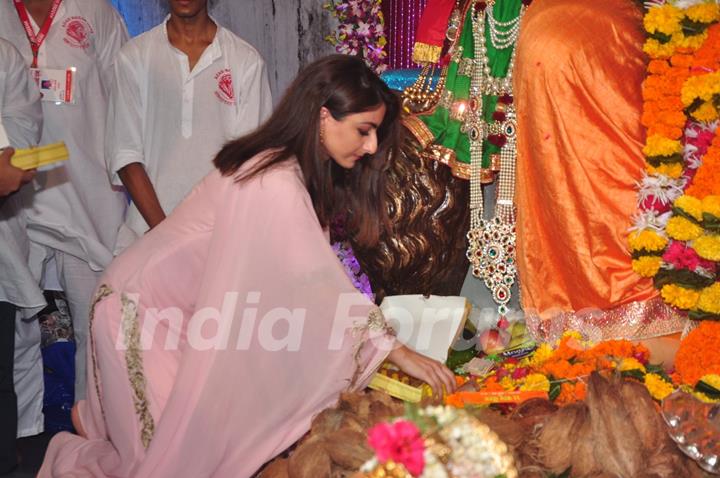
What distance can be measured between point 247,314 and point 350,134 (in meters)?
0.63

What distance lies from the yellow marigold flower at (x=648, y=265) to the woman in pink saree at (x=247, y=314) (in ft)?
2.95

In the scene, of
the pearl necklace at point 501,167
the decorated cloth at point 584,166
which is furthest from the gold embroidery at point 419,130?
the decorated cloth at point 584,166

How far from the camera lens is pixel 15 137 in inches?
164

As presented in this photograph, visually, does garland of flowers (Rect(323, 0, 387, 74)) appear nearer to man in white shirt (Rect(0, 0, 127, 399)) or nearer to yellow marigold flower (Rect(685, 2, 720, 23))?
man in white shirt (Rect(0, 0, 127, 399))

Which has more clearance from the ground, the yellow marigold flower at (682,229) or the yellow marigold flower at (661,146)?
the yellow marigold flower at (661,146)

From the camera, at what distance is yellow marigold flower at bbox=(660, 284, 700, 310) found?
3.42 metres

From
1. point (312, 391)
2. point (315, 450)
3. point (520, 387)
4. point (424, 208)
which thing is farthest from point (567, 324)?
point (315, 450)

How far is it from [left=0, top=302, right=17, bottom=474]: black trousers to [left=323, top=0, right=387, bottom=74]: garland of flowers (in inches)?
71.8

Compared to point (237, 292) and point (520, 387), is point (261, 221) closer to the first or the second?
point (237, 292)

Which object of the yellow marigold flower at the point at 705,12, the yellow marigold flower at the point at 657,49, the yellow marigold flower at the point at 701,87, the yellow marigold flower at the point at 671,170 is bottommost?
the yellow marigold flower at the point at 671,170

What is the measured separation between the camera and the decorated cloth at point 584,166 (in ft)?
11.9

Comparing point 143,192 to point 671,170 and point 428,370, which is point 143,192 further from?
point 671,170

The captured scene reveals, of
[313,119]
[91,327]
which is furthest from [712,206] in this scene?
[91,327]

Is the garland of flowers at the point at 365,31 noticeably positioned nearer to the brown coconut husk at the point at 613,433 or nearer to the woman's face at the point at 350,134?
the woman's face at the point at 350,134
